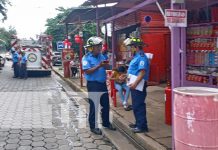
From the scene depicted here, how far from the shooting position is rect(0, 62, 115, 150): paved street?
5.36m

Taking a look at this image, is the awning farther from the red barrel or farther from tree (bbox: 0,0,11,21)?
tree (bbox: 0,0,11,21)

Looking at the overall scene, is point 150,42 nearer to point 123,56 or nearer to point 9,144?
point 123,56

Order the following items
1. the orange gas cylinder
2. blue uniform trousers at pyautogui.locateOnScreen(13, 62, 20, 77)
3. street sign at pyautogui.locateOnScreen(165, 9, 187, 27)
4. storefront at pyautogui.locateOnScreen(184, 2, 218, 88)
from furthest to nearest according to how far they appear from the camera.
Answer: blue uniform trousers at pyautogui.locateOnScreen(13, 62, 20, 77) → storefront at pyautogui.locateOnScreen(184, 2, 218, 88) → the orange gas cylinder → street sign at pyautogui.locateOnScreen(165, 9, 187, 27)

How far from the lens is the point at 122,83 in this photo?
7.46m

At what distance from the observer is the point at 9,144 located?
17.5 ft

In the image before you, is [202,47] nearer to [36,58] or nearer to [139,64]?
[139,64]

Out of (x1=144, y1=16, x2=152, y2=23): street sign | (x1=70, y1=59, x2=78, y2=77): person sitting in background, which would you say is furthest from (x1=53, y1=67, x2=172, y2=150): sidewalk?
(x1=70, y1=59, x2=78, y2=77): person sitting in background

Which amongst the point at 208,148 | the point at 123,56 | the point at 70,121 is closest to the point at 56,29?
the point at 123,56

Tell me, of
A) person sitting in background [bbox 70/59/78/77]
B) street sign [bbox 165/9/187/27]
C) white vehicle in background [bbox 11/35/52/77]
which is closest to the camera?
street sign [bbox 165/9/187/27]

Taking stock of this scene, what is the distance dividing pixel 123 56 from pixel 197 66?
259 inches

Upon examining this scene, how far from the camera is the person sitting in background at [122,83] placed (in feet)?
22.6

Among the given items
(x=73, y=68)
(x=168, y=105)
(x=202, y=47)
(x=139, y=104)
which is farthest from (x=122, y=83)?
(x=73, y=68)

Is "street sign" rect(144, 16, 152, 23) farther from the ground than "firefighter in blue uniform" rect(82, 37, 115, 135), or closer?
farther from the ground

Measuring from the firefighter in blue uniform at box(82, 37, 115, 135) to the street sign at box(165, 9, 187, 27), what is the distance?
6.50 ft
